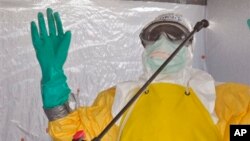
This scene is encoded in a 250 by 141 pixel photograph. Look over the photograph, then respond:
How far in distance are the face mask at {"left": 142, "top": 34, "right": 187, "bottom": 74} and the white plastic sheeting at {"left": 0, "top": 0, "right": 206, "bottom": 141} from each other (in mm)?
402

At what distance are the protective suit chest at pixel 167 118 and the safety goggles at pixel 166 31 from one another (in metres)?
0.11

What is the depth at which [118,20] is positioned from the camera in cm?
157

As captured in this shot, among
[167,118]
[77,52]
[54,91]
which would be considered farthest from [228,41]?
[54,91]

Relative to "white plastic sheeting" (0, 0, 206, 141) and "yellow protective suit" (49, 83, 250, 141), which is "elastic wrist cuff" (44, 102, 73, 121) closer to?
"yellow protective suit" (49, 83, 250, 141)

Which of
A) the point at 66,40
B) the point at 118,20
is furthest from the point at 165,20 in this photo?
the point at 118,20

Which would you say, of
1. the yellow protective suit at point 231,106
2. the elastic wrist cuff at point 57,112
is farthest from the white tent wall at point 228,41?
the elastic wrist cuff at point 57,112

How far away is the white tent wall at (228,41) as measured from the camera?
153 cm

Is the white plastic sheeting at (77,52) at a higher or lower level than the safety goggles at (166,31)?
lower

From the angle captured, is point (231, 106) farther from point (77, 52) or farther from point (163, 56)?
point (77, 52)

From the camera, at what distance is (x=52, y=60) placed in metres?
1.10

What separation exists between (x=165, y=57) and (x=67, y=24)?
478 mm

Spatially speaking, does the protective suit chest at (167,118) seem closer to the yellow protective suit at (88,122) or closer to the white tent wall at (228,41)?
the yellow protective suit at (88,122)

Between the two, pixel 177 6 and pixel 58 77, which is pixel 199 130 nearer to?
pixel 58 77

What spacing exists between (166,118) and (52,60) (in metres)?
0.27
